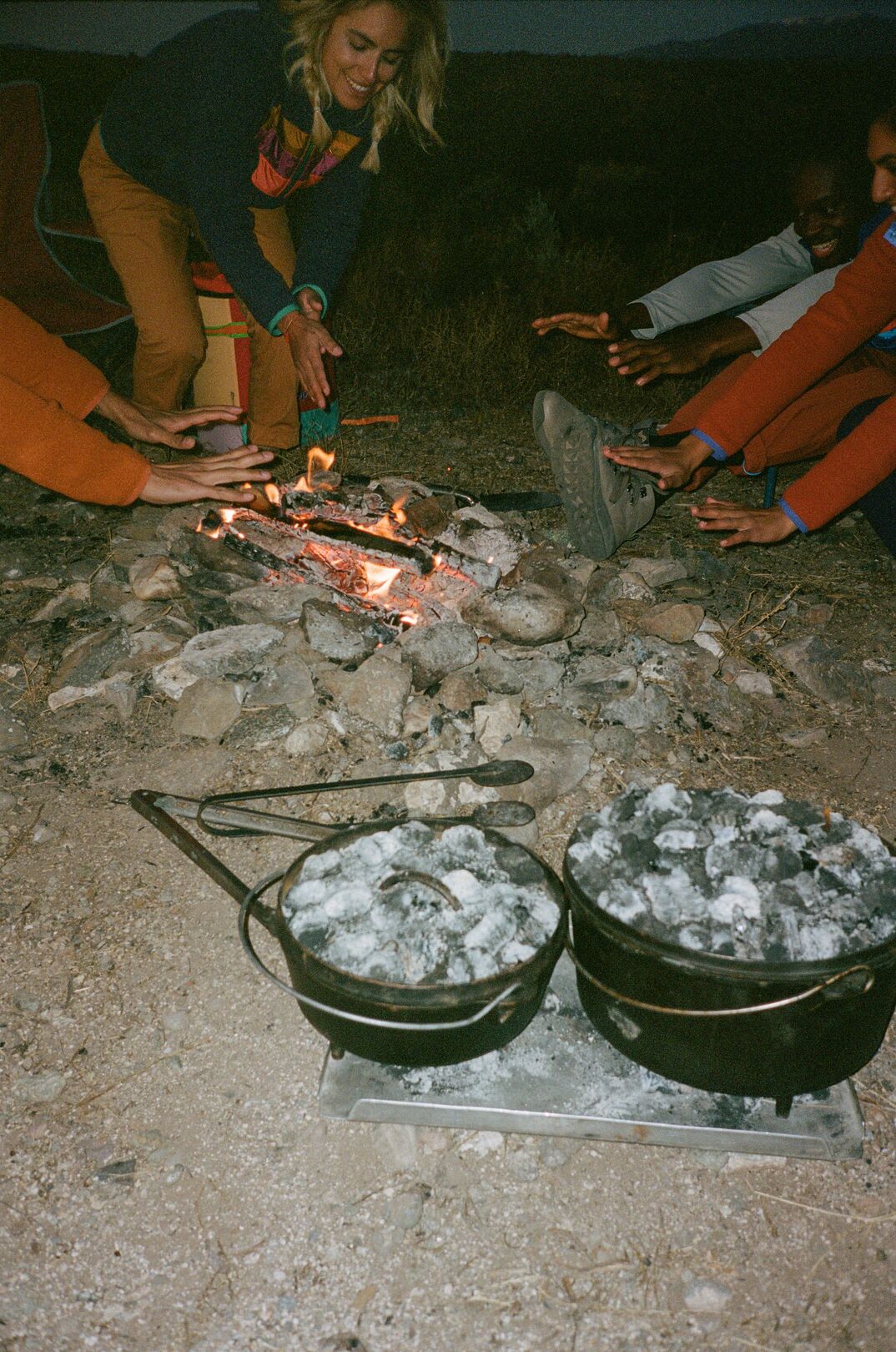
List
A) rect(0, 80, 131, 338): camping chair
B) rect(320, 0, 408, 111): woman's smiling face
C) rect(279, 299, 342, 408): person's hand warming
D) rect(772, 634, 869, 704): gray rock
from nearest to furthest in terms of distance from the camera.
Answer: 1. rect(772, 634, 869, 704): gray rock
2. rect(320, 0, 408, 111): woman's smiling face
3. rect(279, 299, 342, 408): person's hand warming
4. rect(0, 80, 131, 338): camping chair

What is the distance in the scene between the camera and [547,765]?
2.53 m

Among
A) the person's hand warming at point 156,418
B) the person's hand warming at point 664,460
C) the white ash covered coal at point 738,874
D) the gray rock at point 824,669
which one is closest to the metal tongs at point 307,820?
the white ash covered coal at point 738,874

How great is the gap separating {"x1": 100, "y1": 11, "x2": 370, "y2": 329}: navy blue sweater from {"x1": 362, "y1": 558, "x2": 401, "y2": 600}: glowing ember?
48.5 inches

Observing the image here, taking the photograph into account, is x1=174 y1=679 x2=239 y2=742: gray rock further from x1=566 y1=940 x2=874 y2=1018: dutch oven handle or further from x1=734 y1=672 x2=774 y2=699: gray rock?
x1=734 y1=672 x2=774 y2=699: gray rock

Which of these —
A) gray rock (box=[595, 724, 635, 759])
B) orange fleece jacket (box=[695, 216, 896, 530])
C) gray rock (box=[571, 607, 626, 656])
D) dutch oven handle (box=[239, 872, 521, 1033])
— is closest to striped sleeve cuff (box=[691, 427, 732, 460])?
orange fleece jacket (box=[695, 216, 896, 530])

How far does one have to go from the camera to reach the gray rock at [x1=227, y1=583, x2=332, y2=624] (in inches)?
121

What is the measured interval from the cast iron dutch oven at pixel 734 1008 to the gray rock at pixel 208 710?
144cm

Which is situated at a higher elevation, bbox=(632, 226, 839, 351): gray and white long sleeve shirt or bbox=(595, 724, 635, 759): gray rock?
bbox=(632, 226, 839, 351): gray and white long sleeve shirt

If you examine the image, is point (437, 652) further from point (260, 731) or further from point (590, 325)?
point (590, 325)

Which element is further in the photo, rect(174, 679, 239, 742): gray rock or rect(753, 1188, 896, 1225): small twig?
rect(174, 679, 239, 742): gray rock

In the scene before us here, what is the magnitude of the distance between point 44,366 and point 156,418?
1.34ft

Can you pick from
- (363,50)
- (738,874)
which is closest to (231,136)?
(363,50)

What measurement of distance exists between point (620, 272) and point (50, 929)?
28.0 ft

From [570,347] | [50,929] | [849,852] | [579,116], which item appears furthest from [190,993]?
[579,116]
